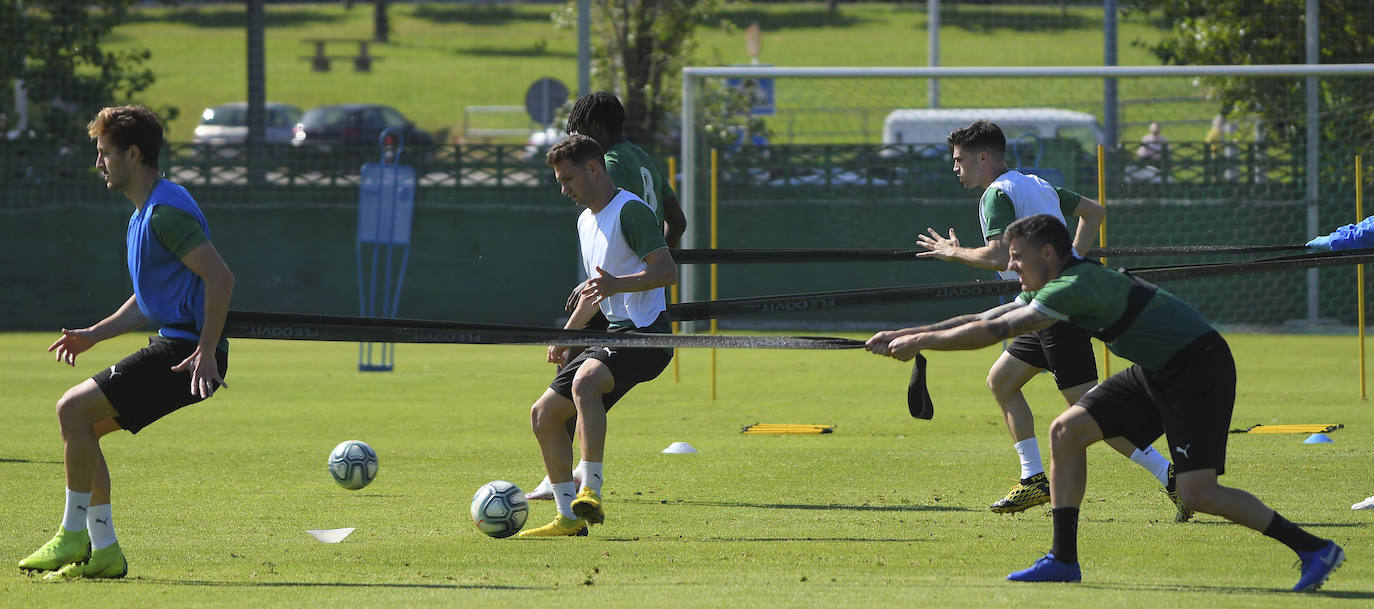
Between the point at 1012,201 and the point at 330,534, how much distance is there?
343 cm

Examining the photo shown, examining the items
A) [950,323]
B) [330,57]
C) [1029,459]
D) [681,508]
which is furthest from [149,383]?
[330,57]

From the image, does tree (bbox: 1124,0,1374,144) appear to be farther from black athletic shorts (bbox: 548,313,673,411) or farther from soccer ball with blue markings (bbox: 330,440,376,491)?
soccer ball with blue markings (bbox: 330,440,376,491)

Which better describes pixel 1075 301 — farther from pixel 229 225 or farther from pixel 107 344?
pixel 229 225

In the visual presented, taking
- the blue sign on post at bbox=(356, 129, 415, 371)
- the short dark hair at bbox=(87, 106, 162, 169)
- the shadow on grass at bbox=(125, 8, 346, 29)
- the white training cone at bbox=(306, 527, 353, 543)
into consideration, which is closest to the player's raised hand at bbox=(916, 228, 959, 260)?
the white training cone at bbox=(306, 527, 353, 543)

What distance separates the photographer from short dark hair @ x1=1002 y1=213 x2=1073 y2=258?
5.54 meters

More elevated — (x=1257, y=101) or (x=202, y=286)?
(x=1257, y=101)

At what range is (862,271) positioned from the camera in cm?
2075

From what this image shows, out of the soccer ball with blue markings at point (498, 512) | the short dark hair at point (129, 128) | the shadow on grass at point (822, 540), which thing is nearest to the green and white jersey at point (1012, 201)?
the shadow on grass at point (822, 540)

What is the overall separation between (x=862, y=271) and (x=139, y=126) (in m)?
15.5

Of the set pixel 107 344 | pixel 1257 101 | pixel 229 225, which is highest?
pixel 1257 101

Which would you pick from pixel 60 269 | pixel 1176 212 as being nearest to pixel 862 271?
pixel 1176 212

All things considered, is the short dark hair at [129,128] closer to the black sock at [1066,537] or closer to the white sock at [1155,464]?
the black sock at [1066,537]

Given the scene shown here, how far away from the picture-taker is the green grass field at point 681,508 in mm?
5738

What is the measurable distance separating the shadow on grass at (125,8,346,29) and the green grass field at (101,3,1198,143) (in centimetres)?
8
